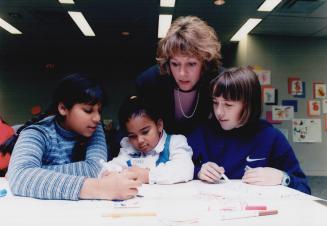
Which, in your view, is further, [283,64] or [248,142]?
[283,64]

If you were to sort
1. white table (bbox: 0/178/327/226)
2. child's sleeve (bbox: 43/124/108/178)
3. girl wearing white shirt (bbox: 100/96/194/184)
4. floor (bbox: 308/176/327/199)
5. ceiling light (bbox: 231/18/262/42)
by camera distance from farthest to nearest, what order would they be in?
ceiling light (bbox: 231/18/262/42)
floor (bbox: 308/176/327/199)
girl wearing white shirt (bbox: 100/96/194/184)
child's sleeve (bbox: 43/124/108/178)
white table (bbox: 0/178/327/226)

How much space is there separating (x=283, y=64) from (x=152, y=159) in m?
5.13

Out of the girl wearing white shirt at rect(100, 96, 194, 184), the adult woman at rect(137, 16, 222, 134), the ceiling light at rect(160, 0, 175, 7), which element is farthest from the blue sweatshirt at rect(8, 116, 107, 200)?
the ceiling light at rect(160, 0, 175, 7)

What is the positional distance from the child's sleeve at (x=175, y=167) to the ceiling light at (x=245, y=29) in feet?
13.8

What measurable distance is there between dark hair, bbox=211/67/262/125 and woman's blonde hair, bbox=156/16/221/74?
0.13 meters

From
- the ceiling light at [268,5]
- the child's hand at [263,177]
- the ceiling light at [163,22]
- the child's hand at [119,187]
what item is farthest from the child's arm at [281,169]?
the ceiling light at [163,22]

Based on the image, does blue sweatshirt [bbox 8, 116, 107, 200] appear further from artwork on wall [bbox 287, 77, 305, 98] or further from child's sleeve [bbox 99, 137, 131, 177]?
artwork on wall [bbox 287, 77, 305, 98]

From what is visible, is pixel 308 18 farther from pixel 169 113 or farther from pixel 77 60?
pixel 77 60

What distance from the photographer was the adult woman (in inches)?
58.1

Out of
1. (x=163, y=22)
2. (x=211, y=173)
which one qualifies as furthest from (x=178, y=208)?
(x=163, y=22)

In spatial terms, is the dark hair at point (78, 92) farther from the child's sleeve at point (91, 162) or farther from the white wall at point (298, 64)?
the white wall at point (298, 64)

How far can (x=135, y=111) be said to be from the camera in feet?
4.89

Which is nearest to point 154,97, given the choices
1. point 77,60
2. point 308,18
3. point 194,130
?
point 194,130

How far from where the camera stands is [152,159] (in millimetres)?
1403
